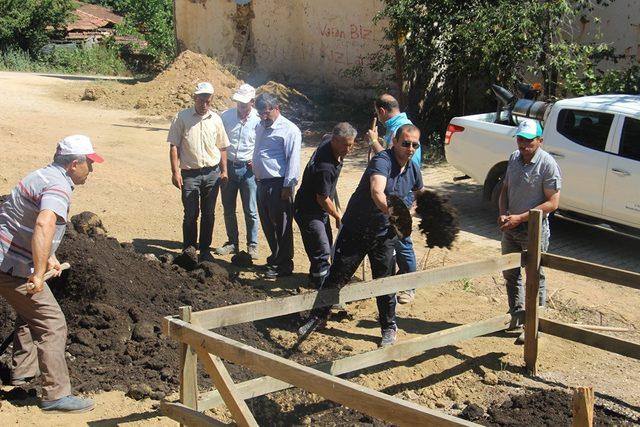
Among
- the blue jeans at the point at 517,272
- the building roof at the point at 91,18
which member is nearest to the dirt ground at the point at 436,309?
the blue jeans at the point at 517,272

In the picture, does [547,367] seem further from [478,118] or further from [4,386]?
[478,118]

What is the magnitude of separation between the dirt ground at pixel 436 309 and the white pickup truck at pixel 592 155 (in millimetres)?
574

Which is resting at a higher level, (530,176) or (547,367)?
(530,176)

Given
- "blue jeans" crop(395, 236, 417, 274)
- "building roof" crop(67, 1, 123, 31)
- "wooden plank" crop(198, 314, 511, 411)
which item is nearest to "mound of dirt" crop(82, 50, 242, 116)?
"blue jeans" crop(395, 236, 417, 274)

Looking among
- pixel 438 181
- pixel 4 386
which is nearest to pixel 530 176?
pixel 4 386

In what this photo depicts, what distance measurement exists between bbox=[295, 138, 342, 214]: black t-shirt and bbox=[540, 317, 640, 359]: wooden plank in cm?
228

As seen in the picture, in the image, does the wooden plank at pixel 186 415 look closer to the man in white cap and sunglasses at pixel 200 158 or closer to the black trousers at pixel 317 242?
the black trousers at pixel 317 242

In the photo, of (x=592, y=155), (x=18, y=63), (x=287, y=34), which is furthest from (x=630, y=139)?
(x=18, y=63)

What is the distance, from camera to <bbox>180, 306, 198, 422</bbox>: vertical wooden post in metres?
4.67

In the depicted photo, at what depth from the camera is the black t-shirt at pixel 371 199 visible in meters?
6.31

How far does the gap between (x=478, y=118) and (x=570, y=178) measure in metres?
2.01

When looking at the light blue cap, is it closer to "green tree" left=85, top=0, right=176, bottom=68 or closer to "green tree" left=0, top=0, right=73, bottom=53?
"green tree" left=85, top=0, right=176, bottom=68

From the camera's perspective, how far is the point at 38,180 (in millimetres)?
5262

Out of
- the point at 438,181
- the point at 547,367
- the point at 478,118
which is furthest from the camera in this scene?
the point at 438,181
